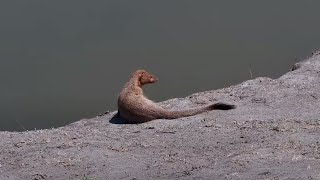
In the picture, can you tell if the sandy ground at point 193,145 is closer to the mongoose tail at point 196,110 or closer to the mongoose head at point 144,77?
the mongoose tail at point 196,110

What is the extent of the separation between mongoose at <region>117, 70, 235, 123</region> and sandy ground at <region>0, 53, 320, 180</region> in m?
0.10

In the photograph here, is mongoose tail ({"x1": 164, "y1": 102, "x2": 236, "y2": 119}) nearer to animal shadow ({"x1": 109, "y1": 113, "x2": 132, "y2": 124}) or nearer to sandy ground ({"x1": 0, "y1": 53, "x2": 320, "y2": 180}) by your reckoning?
sandy ground ({"x1": 0, "y1": 53, "x2": 320, "y2": 180})

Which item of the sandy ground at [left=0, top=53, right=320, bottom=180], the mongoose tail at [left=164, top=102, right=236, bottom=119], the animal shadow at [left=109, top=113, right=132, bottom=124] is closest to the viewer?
the sandy ground at [left=0, top=53, right=320, bottom=180]

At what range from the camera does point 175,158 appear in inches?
285

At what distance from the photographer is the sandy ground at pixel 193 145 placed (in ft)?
22.1

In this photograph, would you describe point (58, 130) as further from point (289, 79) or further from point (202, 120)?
point (289, 79)

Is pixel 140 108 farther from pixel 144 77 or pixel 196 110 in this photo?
pixel 144 77

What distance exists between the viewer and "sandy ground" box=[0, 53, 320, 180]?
6746 mm

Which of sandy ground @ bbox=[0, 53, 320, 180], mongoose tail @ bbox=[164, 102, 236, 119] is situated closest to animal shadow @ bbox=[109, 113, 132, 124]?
sandy ground @ bbox=[0, 53, 320, 180]

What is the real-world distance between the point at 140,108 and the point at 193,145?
5.12ft

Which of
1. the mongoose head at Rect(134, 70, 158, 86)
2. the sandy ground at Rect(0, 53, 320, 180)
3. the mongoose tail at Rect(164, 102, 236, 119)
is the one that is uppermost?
the mongoose head at Rect(134, 70, 158, 86)

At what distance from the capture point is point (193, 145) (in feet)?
25.2

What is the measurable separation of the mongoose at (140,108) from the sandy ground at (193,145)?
0.10 metres

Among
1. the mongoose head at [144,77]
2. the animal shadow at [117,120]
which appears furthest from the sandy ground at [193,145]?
the mongoose head at [144,77]
